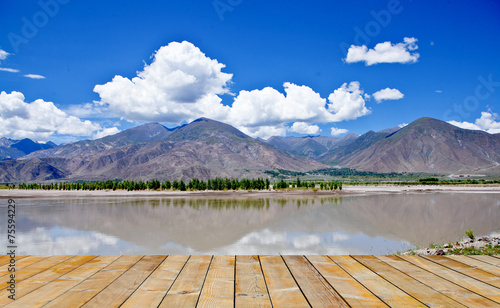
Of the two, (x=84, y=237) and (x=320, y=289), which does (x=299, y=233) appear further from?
(x=320, y=289)

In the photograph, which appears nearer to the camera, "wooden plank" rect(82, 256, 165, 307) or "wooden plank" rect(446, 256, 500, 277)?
"wooden plank" rect(82, 256, 165, 307)

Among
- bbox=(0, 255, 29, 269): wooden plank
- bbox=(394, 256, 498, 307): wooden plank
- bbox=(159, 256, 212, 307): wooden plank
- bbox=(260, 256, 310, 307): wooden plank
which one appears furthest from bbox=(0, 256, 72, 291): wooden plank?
bbox=(394, 256, 498, 307): wooden plank

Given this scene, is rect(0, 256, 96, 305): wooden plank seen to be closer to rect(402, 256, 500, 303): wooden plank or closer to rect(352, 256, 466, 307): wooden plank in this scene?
rect(352, 256, 466, 307): wooden plank

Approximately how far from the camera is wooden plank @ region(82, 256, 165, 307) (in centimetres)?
336

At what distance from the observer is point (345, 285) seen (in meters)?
3.92

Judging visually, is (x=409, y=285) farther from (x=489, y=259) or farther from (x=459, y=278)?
(x=489, y=259)

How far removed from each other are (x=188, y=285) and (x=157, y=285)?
386 millimetres

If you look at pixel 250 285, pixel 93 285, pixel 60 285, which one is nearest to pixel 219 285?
pixel 250 285

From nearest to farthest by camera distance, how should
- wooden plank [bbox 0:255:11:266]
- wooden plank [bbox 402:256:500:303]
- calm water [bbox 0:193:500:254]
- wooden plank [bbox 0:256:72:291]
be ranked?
wooden plank [bbox 402:256:500:303], wooden plank [bbox 0:256:72:291], wooden plank [bbox 0:255:11:266], calm water [bbox 0:193:500:254]

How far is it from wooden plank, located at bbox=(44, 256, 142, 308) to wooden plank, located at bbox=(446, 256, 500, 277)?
17.0ft

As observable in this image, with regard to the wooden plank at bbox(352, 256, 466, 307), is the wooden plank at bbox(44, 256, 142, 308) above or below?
above

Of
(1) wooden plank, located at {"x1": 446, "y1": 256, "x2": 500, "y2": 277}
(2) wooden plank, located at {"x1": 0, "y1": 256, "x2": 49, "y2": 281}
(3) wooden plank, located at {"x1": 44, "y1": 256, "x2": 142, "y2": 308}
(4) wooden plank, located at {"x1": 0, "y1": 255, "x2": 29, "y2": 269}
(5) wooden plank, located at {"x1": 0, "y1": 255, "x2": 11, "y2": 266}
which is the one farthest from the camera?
(5) wooden plank, located at {"x1": 0, "y1": 255, "x2": 11, "y2": 266}

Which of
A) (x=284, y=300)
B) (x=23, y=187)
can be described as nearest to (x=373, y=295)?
(x=284, y=300)

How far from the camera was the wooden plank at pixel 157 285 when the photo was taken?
3371 millimetres
